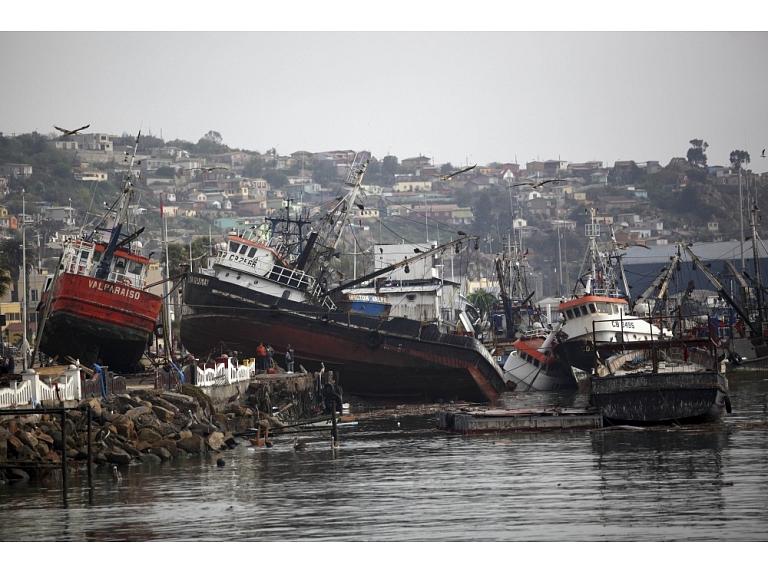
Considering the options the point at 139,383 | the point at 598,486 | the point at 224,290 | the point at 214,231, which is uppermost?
the point at 214,231

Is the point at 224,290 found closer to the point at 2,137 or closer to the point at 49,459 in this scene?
the point at 49,459

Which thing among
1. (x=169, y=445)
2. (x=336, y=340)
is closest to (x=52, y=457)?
(x=169, y=445)

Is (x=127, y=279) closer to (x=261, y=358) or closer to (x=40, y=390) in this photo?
(x=261, y=358)

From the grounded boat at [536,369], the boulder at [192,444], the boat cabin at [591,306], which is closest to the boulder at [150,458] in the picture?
the boulder at [192,444]

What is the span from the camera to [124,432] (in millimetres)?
29328

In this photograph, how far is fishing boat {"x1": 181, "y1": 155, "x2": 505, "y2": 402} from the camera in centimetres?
Answer: 4822

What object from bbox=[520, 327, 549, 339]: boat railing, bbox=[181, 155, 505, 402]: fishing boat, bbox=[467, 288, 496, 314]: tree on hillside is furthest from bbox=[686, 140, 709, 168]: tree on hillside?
bbox=[181, 155, 505, 402]: fishing boat

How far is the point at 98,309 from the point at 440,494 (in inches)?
796

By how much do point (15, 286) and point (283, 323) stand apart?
43099 millimetres

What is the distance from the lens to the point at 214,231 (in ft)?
586

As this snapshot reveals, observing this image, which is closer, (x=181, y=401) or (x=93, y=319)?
(x=181, y=401)

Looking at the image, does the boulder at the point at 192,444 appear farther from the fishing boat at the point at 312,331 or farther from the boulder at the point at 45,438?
the fishing boat at the point at 312,331

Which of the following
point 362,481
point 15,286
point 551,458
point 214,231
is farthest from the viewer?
point 214,231

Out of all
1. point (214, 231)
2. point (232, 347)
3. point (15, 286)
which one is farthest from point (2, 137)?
point (232, 347)
